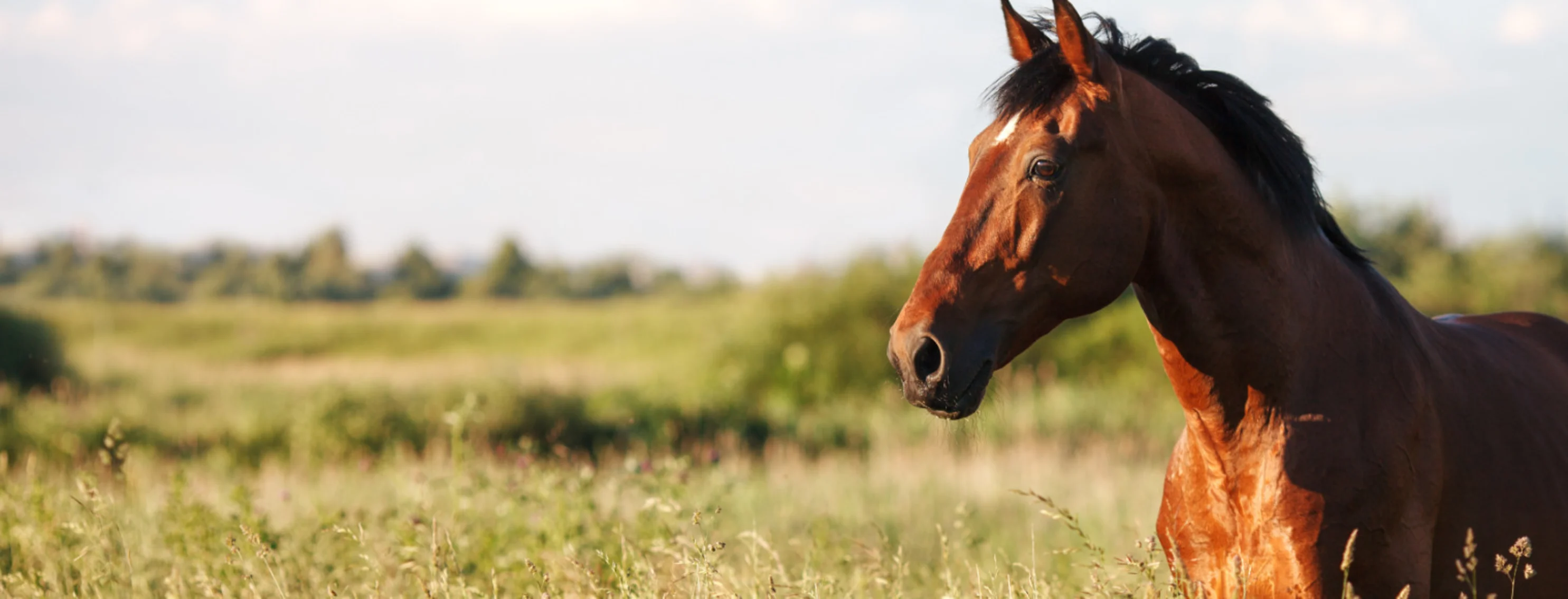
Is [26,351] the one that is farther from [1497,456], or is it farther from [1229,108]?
[1497,456]

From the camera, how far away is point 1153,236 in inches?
108

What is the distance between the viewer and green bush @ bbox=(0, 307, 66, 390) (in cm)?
2167

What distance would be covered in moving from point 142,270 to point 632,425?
3200cm

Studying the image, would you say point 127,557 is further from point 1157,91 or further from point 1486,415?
point 1486,415

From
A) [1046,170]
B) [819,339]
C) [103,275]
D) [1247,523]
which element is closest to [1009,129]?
[1046,170]

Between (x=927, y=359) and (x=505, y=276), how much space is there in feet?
161

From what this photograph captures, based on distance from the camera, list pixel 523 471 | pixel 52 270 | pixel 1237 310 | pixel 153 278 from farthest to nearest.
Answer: pixel 153 278 → pixel 52 270 → pixel 523 471 → pixel 1237 310

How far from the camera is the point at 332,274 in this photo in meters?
43.5

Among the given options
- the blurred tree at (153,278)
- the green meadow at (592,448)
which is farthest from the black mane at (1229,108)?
the blurred tree at (153,278)

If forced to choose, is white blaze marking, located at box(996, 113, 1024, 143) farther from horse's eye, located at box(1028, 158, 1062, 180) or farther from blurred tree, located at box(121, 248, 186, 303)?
blurred tree, located at box(121, 248, 186, 303)

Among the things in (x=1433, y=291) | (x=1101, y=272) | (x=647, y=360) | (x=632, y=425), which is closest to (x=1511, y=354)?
(x=1101, y=272)

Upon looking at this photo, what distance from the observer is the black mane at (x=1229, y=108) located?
2.82 meters

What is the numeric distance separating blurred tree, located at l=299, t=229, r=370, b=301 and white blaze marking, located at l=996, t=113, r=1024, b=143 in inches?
1687

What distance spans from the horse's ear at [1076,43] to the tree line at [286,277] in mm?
34643
